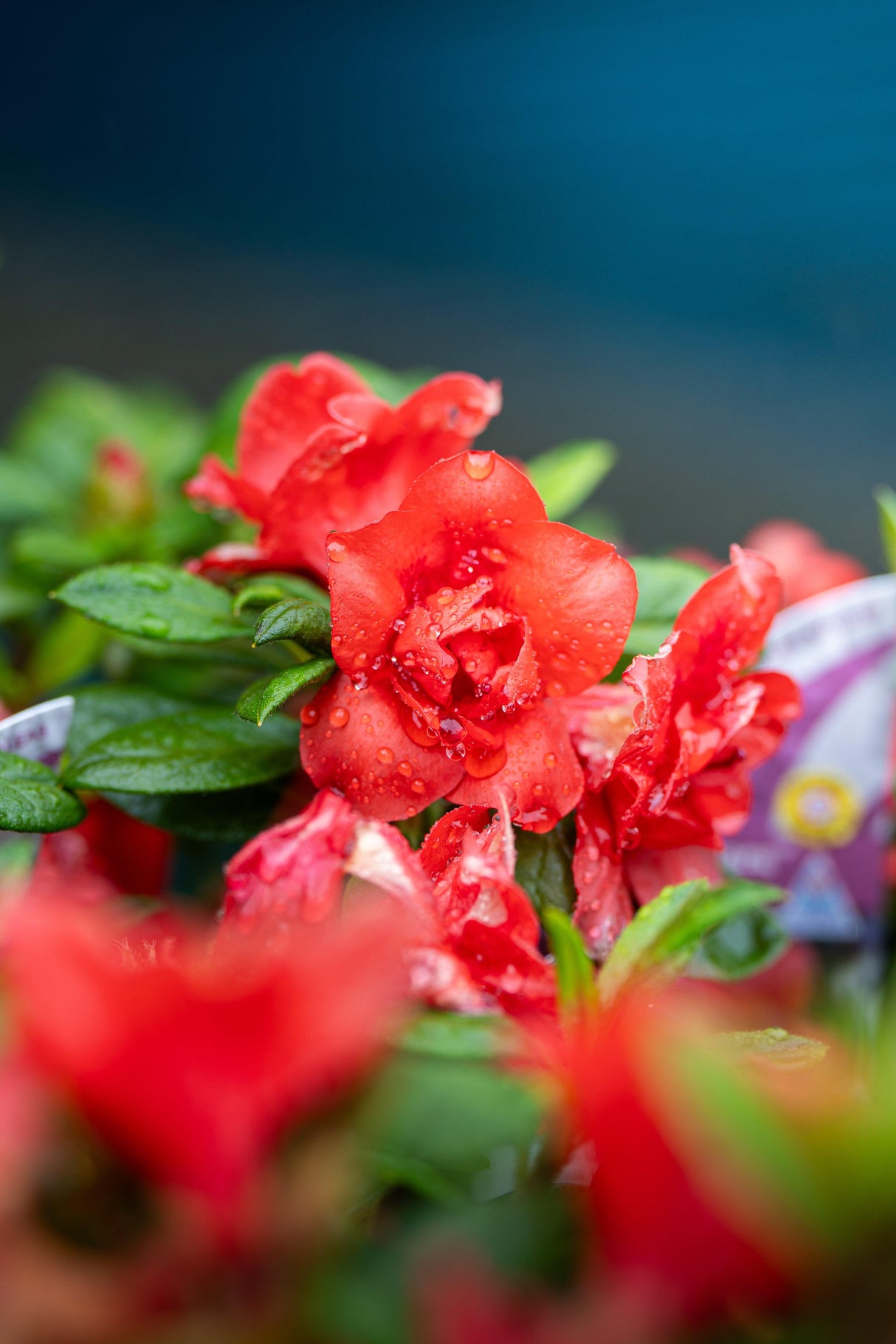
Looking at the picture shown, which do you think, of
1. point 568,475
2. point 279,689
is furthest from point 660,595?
point 279,689

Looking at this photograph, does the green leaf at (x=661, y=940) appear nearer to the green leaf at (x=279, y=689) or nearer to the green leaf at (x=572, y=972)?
the green leaf at (x=572, y=972)

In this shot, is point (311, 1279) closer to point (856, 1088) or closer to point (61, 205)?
point (856, 1088)

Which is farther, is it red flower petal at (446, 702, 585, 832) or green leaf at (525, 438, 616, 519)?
green leaf at (525, 438, 616, 519)

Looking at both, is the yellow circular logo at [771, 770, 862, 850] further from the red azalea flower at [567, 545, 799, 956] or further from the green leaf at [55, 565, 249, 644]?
the green leaf at [55, 565, 249, 644]

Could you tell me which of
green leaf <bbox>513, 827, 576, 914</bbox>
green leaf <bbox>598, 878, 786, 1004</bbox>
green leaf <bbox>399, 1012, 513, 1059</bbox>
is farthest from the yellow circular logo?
green leaf <bbox>399, 1012, 513, 1059</bbox>

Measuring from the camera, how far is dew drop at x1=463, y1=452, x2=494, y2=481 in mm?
514

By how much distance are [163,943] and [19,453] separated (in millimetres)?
896

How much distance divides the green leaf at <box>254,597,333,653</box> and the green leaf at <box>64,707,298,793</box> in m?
0.09

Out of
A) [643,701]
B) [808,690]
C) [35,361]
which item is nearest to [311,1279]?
[643,701]

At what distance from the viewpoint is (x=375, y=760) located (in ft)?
1.76

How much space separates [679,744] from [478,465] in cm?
16

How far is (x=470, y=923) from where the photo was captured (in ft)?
1.46

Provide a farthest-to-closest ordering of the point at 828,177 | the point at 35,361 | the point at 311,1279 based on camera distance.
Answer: the point at 35,361 < the point at 828,177 < the point at 311,1279

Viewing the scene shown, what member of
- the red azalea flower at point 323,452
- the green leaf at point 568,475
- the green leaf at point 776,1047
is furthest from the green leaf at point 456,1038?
the green leaf at point 568,475
